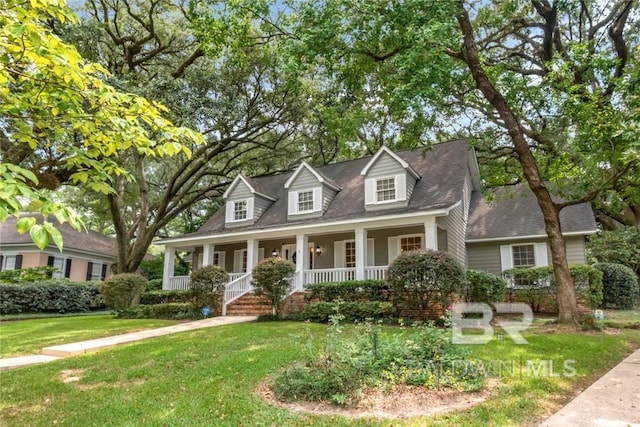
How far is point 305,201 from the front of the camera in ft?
58.3

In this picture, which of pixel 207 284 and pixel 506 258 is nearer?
pixel 207 284

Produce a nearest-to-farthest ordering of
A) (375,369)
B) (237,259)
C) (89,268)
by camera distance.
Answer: (375,369) → (237,259) → (89,268)

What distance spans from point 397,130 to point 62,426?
22.2m

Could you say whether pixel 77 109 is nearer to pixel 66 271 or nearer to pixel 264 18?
pixel 264 18

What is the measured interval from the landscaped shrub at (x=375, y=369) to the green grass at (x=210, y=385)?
0.44 m

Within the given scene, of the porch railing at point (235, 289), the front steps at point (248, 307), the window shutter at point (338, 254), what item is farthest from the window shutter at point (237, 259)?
the window shutter at point (338, 254)

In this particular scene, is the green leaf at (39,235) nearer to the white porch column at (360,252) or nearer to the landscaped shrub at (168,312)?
the white porch column at (360,252)

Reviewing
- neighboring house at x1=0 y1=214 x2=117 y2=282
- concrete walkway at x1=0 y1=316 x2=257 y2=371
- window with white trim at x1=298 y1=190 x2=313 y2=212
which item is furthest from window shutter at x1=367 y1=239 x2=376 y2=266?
neighboring house at x1=0 y1=214 x2=117 y2=282

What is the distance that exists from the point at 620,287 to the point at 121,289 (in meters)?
19.5

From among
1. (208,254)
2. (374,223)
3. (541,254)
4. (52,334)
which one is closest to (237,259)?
(208,254)

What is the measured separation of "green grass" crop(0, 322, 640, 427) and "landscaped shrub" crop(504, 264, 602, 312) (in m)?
5.03

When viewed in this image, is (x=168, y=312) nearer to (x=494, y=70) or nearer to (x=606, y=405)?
(x=606, y=405)

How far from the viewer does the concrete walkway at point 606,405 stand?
13.0 feet

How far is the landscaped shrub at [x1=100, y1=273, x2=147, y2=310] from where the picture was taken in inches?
603
